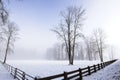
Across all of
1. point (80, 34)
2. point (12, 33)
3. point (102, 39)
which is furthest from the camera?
point (102, 39)

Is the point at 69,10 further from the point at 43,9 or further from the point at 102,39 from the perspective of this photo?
the point at 102,39

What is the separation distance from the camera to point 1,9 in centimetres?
809

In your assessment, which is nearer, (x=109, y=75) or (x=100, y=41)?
(x=109, y=75)

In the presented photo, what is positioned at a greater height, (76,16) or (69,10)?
(69,10)

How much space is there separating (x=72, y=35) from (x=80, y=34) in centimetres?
186

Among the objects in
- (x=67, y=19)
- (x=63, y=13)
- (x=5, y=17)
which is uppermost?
(x=63, y=13)

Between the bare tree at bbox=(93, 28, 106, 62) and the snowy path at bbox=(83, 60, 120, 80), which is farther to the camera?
the bare tree at bbox=(93, 28, 106, 62)

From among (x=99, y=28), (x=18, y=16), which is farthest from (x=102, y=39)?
(x=18, y=16)

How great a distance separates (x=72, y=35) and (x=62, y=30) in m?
2.81

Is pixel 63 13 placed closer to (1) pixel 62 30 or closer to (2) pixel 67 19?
A: (2) pixel 67 19

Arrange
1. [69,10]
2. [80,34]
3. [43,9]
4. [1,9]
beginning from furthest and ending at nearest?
→ 1. [69,10]
2. [80,34]
3. [43,9]
4. [1,9]

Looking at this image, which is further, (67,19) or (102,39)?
(102,39)

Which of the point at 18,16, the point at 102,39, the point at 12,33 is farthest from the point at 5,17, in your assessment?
the point at 102,39

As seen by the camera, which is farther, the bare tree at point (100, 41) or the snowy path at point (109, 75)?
the bare tree at point (100, 41)
